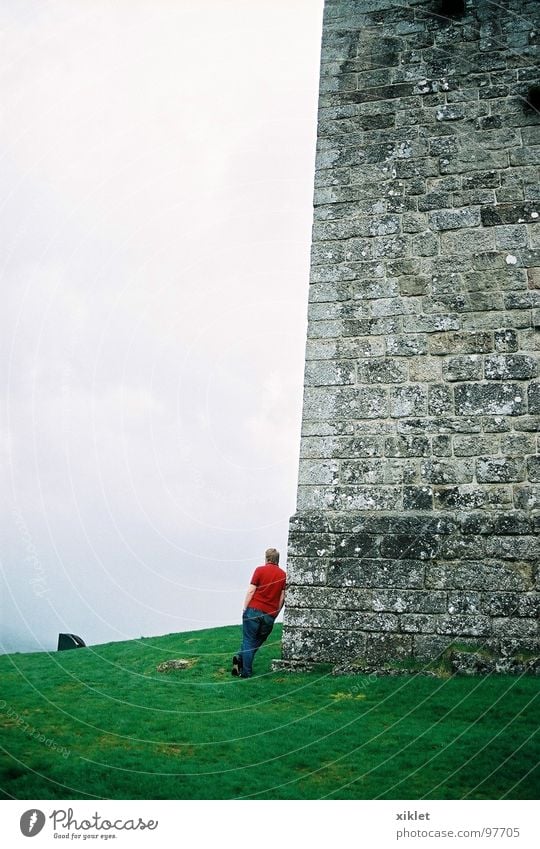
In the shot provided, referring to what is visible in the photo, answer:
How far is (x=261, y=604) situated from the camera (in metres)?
6.43

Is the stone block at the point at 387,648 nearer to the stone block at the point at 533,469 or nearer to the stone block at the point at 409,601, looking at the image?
the stone block at the point at 409,601

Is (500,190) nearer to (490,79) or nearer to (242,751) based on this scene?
(490,79)

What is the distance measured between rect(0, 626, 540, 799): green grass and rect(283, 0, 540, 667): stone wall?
657 mm

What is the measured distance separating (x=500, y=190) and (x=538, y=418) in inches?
97.3

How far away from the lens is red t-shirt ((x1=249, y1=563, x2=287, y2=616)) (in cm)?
644

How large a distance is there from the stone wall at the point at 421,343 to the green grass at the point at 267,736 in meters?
0.66

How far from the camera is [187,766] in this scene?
13.0 ft

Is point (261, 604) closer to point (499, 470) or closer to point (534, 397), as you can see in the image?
point (499, 470)

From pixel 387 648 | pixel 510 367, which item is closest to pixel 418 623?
pixel 387 648

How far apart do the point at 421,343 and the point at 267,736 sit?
3.93 metres

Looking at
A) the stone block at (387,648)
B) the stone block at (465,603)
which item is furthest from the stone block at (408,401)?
the stone block at (387,648)

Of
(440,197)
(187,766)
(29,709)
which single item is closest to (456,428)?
(440,197)

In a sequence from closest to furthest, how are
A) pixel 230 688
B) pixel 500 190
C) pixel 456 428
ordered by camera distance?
pixel 230 688 < pixel 456 428 < pixel 500 190

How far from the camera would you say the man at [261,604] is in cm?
632
